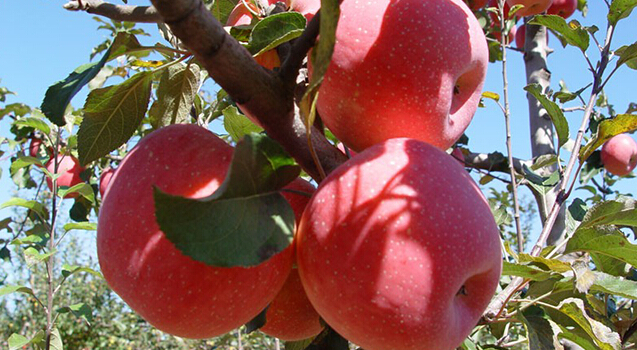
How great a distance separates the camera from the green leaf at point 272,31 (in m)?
0.68

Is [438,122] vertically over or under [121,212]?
under

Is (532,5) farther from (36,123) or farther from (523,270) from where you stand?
(36,123)

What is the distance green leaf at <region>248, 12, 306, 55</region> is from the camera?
0.68 metres

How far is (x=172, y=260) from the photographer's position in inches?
21.7

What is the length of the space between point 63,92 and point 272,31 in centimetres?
29

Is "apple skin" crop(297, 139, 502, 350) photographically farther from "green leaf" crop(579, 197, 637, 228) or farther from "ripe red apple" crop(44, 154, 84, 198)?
"ripe red apple" crop(44, 154, 84, 198)

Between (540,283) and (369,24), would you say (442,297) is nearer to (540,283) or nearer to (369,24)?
(369,24)

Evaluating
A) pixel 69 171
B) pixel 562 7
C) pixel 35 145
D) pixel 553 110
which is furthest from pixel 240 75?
pixel 35 145

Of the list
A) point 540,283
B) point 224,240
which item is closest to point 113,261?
point 224,240

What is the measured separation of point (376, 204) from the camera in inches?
21.8

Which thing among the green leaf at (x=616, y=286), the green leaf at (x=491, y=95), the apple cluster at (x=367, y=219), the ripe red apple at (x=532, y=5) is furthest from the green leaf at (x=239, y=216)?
the ripe red apple at (x=532, y=5)

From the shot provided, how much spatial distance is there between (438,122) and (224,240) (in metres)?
0.33

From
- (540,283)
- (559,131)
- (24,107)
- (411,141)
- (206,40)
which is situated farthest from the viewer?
(24,107)

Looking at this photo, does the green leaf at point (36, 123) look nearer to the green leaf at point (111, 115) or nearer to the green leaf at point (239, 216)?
the green leaf at point (111, 115)
